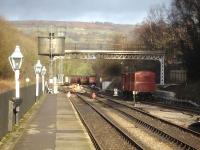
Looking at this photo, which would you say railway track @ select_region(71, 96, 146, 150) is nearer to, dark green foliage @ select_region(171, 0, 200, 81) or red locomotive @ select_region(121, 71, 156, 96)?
red locomotive @ select_region(121, 71, 156, 96)

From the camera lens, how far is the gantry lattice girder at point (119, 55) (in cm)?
11268

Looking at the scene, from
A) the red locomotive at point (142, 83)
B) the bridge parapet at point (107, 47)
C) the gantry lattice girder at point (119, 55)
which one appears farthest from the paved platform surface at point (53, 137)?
the bridge parapet at point (107, 47)

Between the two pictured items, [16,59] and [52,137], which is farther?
[16,59]

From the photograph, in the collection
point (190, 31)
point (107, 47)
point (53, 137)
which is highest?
point (107, 47)

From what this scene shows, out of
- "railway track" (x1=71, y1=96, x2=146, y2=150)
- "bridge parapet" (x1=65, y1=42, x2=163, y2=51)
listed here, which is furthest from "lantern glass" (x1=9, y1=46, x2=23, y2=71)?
"bridge parapet" (x1=65, y1=42, x2=163, y2=51)

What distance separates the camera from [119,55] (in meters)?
123

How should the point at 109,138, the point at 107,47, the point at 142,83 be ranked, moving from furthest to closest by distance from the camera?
1. the point at 107,47
2. the point at 142,83
3. the point at 109,138

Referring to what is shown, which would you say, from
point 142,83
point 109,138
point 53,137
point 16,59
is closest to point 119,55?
point 142,83

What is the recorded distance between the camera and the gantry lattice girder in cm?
11268

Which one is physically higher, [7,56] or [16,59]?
[7,56]

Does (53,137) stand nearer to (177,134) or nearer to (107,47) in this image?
(177,134)

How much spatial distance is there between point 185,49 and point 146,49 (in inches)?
1985

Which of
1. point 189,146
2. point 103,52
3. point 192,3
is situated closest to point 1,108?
point 189,146

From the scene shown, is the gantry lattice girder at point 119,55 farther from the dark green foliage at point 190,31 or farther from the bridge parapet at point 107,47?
the dark green foliage at point 190,31
